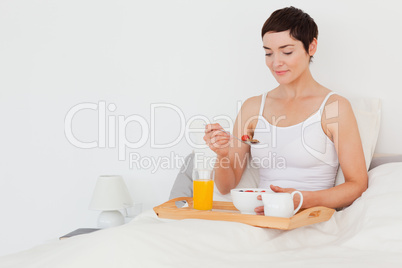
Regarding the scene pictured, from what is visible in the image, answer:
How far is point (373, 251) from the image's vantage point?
1357 millimetres

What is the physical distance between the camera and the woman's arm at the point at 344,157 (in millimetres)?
1724

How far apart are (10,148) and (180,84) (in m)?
1.10

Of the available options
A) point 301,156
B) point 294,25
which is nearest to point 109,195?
point 301,156

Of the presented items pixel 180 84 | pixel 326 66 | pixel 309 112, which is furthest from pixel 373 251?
pixel 180 84

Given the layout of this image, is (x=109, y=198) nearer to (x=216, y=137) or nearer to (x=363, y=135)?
(x=216, y=137)

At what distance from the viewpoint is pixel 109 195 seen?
236cm

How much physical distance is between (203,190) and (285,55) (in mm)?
673

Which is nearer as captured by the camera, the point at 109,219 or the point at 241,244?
the point at 241,244

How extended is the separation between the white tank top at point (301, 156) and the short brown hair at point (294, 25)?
261 millimetres

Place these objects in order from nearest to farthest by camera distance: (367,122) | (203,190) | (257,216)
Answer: (257,216) → (203,190) → (367,122)

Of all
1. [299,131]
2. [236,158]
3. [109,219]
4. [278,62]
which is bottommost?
[109,219]

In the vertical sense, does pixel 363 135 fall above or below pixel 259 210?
above

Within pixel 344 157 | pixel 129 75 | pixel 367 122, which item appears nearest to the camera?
pixel 344 157

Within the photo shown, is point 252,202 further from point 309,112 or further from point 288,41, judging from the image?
point 288,41
